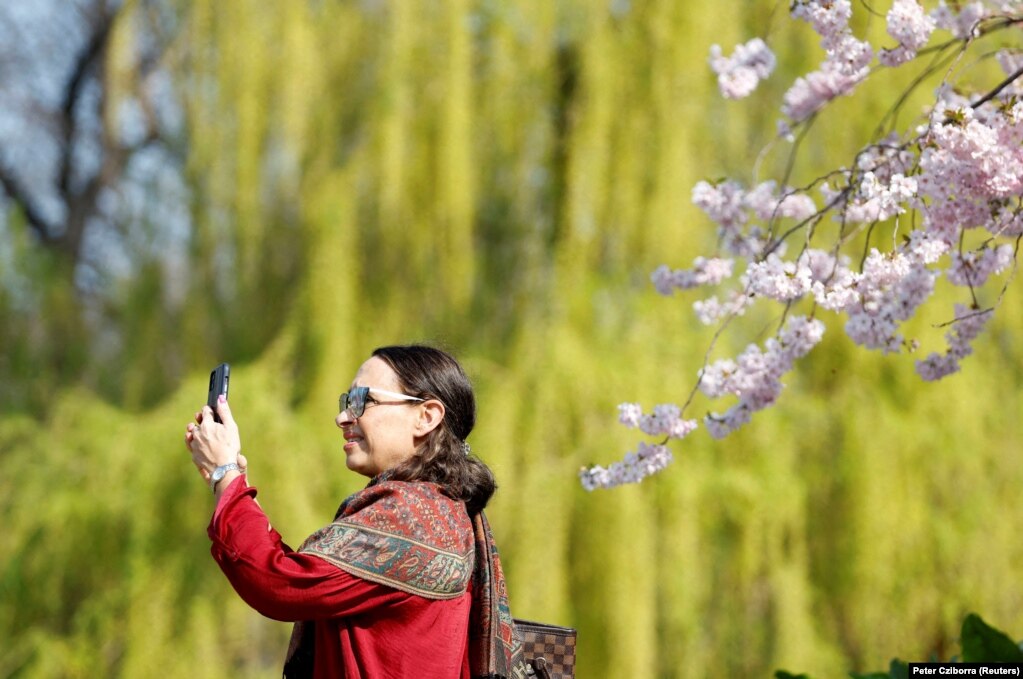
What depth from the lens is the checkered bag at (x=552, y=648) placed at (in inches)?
78.4

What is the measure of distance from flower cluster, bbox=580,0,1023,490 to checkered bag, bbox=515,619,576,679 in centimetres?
71

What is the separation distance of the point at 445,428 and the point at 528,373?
287 centimetres

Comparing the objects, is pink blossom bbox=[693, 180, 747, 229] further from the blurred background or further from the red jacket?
the blurred background

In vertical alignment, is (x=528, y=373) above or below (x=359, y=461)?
above

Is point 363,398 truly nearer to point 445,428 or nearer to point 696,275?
point 445,428

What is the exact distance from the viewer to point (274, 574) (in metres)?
1.58

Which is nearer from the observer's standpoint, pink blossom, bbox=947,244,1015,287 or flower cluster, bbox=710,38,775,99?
pink blossom, bbox=947,244,1015,287

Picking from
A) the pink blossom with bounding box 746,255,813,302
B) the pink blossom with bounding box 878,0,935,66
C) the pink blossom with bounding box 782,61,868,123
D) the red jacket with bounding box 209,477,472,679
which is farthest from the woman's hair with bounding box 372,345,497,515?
the pink blossom with bounding box 782,61,868,123

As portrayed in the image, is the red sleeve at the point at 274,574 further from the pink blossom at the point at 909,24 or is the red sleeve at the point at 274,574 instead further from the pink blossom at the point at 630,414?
the pink blossom at the point at 909,24

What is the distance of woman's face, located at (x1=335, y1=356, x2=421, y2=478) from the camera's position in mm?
1859

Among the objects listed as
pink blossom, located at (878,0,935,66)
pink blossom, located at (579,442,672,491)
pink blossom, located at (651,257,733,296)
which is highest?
pink blossom, located at (878,0,935,66)

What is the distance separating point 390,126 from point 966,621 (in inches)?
119

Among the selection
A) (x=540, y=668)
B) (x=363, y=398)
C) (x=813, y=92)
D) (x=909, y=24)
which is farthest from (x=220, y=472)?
(x=813, y=92)

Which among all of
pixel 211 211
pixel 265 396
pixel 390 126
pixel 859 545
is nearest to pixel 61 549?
pixel 265 396
